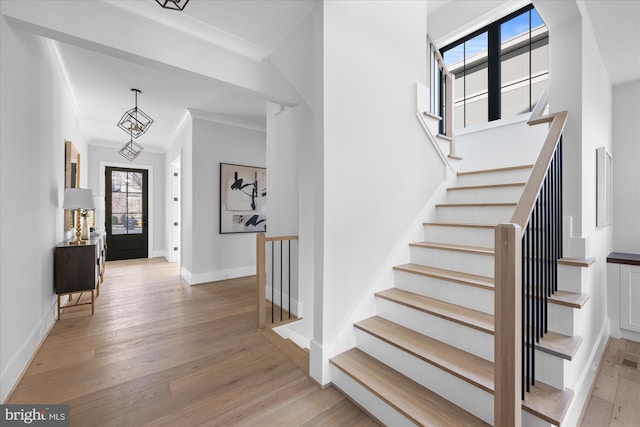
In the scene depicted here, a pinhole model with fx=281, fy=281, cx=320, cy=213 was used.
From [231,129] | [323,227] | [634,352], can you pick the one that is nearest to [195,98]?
[231,129]

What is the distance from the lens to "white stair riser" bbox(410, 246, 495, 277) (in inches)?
79.6

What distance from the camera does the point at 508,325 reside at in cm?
112

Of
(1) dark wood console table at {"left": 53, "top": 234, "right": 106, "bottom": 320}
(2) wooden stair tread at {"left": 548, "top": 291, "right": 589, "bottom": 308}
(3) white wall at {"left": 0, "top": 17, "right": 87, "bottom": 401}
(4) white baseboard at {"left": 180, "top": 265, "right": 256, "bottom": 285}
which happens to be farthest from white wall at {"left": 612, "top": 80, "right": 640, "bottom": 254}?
(1) dark wood console table at {"left": 53, "top": 234, "right": 106, "bottom": 320}

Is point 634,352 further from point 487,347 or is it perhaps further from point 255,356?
point 255,356

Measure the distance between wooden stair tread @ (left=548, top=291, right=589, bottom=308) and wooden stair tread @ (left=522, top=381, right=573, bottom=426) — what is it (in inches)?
16.8

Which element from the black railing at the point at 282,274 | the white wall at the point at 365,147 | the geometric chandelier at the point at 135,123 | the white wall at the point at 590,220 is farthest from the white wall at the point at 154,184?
the white wall at the point at 590,220

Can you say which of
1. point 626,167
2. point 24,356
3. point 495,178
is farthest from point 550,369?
point 24,356

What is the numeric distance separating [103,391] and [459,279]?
2496mm

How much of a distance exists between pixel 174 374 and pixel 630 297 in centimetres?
406

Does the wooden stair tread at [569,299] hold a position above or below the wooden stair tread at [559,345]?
above

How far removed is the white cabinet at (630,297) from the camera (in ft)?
8.61

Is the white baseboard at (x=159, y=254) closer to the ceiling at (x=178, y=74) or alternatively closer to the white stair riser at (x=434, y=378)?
the ceiling at (x=178, y=74)

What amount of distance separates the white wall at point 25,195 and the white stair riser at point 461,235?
3.20 metres

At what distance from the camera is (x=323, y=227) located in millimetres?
1978
